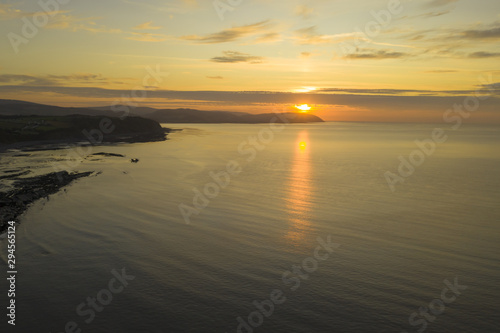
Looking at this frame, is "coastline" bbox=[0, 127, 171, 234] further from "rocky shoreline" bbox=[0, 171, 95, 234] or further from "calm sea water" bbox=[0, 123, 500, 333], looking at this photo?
"calm sea water" bbox=[0, 123, 500, 333]

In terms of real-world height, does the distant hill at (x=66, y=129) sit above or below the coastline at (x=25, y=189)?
above

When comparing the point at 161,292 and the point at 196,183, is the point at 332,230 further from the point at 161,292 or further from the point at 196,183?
the point at 196,183

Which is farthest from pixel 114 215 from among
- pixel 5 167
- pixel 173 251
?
pixel 5 167

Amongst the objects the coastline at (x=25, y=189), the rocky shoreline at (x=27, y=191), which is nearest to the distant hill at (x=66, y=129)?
the coastline at (x=25, y=189)

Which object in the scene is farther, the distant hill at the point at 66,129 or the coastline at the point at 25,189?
the distant hill at the point at 66,129

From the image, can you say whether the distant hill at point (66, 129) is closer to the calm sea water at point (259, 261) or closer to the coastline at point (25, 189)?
the coastline at point (25, 189)

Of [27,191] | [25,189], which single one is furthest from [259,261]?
[25,189]

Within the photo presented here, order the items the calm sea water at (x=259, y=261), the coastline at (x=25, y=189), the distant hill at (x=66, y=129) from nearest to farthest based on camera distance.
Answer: the calm sea water at (x=259, y=261) < the coastline at (x=25, y=189) < the distant hill at (x=66, y=129)

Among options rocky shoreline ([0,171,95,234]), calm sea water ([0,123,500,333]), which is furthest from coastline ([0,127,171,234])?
calm sea water ([0,123,500,333])
